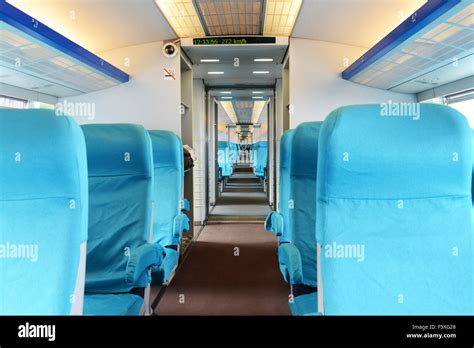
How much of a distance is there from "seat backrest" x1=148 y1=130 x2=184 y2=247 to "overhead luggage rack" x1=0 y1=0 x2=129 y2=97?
121 centimetres

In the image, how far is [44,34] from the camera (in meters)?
2.81

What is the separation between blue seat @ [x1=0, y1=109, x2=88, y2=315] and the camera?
112 cm

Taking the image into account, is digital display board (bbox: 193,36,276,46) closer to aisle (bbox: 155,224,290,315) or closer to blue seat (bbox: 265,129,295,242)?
blue seat (bbox: 265,129,295,242)

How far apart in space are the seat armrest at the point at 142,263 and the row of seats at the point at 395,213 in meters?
1.07

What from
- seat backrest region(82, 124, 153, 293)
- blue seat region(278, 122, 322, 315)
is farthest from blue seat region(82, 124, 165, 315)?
blue seat region(278, 122, 322, 315)

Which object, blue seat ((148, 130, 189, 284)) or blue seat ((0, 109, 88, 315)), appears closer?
blue seat ((0, 109, 88, 315))

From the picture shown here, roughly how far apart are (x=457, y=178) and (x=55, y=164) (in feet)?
4.74

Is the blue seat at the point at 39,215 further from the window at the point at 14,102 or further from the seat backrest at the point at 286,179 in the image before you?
the window at the point at 14,102

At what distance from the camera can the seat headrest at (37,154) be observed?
112 cm

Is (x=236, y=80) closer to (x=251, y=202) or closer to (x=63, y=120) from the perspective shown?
(x=251, y=202)

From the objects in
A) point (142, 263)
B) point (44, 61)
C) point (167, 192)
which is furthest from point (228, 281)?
point (44, 61)

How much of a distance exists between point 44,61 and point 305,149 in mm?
2632

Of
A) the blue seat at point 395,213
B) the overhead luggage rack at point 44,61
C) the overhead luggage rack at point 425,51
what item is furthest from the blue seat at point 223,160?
the blue seat at point 395,213

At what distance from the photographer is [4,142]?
1.10 m
